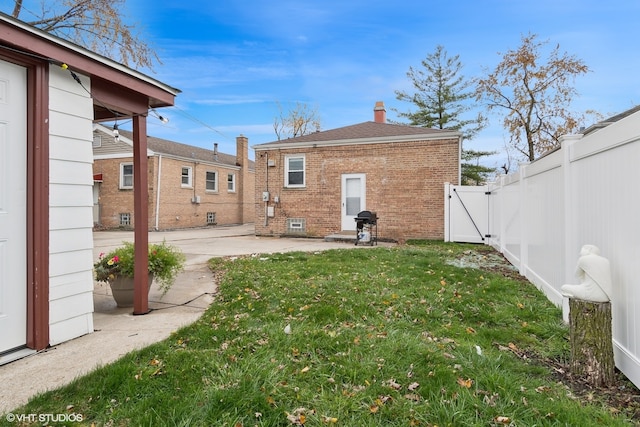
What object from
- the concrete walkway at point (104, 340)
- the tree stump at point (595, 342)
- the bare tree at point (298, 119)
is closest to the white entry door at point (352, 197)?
the concrete walkway at point (104, 340)

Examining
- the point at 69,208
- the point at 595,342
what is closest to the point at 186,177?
the point at 69,208

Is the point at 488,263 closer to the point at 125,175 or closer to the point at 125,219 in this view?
the point at 125,219

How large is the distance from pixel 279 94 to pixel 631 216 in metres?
28.6

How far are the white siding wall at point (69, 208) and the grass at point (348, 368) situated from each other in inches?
37.5

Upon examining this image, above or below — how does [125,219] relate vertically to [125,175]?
below

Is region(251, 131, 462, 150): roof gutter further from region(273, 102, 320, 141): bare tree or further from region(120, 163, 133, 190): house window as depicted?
region(273, 102, 320, 141): bare tree

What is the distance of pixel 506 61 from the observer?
19.0 m

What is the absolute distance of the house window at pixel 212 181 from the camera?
835 inches

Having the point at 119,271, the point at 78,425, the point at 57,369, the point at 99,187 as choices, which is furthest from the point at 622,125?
the point at 99,187

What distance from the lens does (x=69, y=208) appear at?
3.27m

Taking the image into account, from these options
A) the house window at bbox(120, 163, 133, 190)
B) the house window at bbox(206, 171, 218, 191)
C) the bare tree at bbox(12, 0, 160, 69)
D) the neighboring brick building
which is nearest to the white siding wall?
the bare tree at bbox(12, 0, 160, 69)

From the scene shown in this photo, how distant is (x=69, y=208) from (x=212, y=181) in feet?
61.8

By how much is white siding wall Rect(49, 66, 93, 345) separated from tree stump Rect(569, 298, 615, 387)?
4165 millimetres

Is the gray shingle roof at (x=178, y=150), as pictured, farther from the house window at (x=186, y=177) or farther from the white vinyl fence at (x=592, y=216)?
the white vinyl fence at (x=592, y=216)
